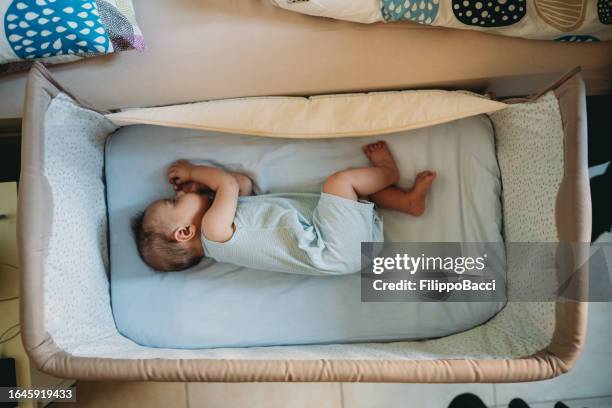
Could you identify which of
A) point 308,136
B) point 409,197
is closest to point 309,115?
point 308,136

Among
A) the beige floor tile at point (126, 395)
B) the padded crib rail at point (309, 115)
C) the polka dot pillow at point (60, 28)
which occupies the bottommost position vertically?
the beige floor tile at point (126, 395)

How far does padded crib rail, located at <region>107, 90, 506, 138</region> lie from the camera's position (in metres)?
1.16

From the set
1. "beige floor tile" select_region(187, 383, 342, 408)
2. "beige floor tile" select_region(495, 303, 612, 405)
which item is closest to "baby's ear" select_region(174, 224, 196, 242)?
"beige floor tile" select_region(187, 383, 342, 408)

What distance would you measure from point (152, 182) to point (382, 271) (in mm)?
673

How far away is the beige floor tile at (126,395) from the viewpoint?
1474 millimetres

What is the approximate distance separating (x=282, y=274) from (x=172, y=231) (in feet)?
1.02

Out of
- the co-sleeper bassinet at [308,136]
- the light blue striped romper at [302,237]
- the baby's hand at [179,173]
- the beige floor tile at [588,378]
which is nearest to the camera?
the co-sleeper bassinet at [308,136]

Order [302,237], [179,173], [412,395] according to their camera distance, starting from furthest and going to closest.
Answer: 1. [412,395]
2. [179,173]
3. [302,237]

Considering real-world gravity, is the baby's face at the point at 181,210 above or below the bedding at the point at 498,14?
below

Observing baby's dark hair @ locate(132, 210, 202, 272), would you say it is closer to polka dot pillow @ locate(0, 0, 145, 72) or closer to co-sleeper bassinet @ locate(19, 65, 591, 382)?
co-sleeper bassinet @ locate(19, 65, 591, 382)

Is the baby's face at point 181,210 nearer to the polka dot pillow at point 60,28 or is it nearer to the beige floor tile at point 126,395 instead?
the polka dot pillow at point 60,28

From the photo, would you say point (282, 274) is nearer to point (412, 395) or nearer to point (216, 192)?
point (216, 192)

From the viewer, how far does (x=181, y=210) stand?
1.18 metres

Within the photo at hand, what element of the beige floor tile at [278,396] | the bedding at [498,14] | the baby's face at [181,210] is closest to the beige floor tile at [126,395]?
the beige floor tile at [278,396]
